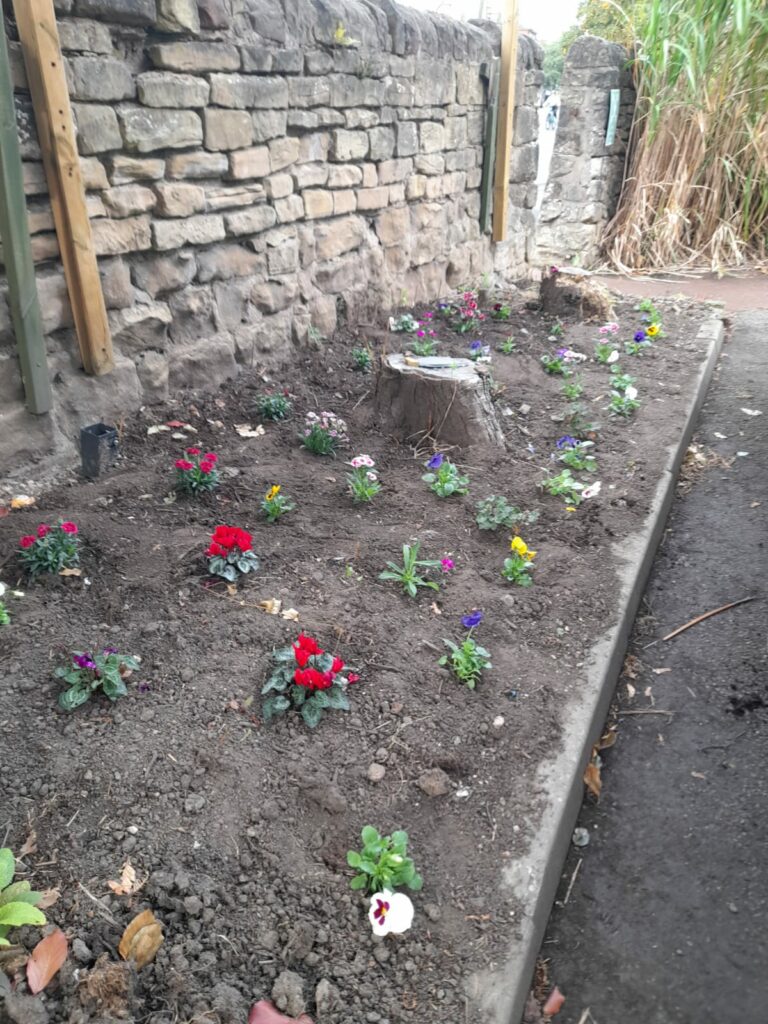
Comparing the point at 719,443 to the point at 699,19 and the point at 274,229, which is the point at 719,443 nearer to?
the point at 274,229

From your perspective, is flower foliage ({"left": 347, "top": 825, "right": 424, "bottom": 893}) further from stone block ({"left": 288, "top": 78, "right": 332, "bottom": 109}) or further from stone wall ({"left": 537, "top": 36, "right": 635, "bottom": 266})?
stone wall ({"left": 537, "top": 36, "right": 635, "bottom": 266})

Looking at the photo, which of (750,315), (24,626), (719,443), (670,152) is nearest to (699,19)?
(670,152)

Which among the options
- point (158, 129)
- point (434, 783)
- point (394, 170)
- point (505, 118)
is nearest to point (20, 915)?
point (434, 783)

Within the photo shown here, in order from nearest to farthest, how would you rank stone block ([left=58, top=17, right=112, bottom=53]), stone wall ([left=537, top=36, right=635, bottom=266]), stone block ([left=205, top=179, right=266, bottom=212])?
stone block ([left=58, top=17, right=112, bottom=53]), stone block ([left=205, top=179, right=266, bottom=212]), stone wall ([left=537, top=36, right=635, bottom=266])

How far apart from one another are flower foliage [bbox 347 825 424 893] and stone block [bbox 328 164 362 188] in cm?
387

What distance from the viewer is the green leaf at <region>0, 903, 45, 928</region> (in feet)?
4.68

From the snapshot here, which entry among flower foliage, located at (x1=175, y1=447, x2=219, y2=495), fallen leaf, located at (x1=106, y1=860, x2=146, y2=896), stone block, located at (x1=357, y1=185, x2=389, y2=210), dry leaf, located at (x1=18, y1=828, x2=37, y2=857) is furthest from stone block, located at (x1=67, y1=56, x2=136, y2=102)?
fallen leaf, located at (x1=106, y1=860, x2=146, y2=896)

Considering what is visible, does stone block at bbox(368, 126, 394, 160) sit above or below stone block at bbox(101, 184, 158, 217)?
above

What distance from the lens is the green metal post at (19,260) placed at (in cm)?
263

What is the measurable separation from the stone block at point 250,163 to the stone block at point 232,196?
2.4 inches

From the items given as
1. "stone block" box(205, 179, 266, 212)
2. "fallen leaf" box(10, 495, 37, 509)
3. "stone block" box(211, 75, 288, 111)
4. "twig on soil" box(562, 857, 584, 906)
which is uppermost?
"stone block" box(211, 75, 288, 111)

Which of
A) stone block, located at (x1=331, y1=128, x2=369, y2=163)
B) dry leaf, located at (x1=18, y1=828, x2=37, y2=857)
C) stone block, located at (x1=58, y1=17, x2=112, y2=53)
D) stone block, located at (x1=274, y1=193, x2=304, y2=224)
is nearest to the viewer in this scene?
dry leaf, located at (x1=18, y1=828, x2=37, y2=857)

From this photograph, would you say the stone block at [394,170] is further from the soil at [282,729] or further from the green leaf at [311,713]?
the green leaf at [311,713]

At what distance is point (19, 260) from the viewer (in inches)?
110
